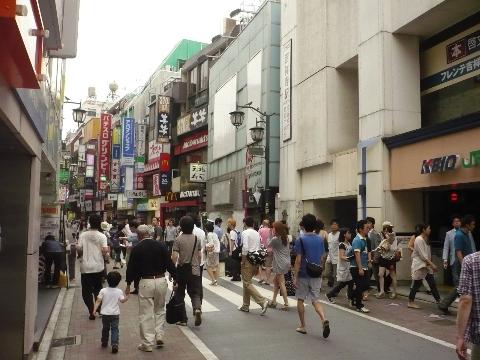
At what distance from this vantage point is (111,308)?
23.4 ft

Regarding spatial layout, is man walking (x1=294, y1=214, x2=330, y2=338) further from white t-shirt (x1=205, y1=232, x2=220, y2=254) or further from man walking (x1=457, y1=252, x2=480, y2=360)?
white t-shirt (x1=205, y1=232, x2=220, y2=254)

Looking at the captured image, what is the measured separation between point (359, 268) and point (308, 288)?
2.20m

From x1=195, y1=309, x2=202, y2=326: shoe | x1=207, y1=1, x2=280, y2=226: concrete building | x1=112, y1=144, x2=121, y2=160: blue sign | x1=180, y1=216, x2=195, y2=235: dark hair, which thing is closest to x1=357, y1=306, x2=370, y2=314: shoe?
x1=195, y1=309, x2=202, y2=326: shoe

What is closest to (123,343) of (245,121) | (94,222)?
(94,222)

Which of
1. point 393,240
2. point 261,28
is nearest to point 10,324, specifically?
point 393,240

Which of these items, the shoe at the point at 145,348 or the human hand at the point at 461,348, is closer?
the human hand at the point at 461,348

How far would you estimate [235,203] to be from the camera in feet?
89.1

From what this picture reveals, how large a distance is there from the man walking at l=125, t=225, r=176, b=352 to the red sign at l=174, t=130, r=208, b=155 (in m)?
26.8

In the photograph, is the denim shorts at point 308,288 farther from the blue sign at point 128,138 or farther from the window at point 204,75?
the blue sign at point 128,138

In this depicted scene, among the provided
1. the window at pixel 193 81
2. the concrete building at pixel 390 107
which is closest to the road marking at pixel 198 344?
the concrete building at pixel 390 107

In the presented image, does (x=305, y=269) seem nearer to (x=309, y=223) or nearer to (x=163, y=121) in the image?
(x=309, y=223)

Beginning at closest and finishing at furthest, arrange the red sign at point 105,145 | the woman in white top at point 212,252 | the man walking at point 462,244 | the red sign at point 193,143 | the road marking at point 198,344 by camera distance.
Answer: the road marking at point 198,344 < the man walking at point 462,244 < the woman in white top at point 212,252 < the red sign at point 193,143 < the red sign at point 105,145

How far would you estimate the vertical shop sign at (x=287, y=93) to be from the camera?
820 inches

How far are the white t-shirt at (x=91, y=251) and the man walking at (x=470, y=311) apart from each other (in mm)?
6612
